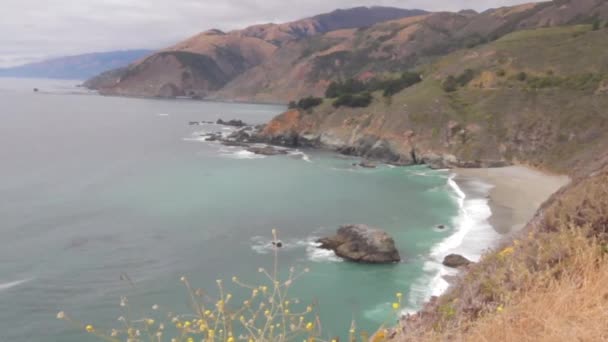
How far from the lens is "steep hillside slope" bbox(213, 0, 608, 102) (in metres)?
145

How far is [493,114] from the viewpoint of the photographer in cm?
5644

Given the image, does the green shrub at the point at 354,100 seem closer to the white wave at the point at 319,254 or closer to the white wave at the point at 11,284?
the white wave at the point at 319,254

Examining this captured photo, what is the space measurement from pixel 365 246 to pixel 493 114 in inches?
1457

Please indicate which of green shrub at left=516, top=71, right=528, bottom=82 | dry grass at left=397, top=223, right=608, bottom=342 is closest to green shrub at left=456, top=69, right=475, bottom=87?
green shrub at left=516, top=71, right=528, bottom=82

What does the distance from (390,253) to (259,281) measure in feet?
19.8

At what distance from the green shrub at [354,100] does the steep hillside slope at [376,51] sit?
243 feet

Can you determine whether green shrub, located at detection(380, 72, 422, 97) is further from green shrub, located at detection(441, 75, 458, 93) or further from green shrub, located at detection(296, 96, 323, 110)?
green shrub, located at detection(296, 96, 323, 110)

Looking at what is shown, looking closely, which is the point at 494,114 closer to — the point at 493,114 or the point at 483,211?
the point at 493,114

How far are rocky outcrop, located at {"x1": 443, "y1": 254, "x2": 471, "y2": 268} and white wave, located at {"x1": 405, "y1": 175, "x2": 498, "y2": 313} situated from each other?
0.83 feet

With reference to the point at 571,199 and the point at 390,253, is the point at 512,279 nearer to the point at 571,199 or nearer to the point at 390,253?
the point at 571,199

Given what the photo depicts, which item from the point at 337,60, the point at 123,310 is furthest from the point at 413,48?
the point at 123,310

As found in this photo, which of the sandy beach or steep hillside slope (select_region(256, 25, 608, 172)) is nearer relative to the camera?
the sandy beach

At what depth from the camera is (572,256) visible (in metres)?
5.71

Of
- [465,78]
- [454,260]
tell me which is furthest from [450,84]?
[454,260]
